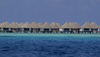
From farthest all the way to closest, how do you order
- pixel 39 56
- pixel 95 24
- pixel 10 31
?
pixel 10 31 → pixel 95 24 → pixel 39 56

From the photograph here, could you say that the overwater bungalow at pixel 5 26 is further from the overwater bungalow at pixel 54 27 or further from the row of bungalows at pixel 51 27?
the overwater bungalow at pixel 54 27

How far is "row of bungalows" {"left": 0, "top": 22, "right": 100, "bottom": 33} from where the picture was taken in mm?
50844

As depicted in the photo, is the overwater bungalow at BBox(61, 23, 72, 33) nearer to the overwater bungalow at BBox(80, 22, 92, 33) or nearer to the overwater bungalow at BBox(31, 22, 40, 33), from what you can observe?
the overwater bungalow at BBox(80, 22, 92, 33)

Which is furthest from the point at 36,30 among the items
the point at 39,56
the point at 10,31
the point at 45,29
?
the point at 39,56

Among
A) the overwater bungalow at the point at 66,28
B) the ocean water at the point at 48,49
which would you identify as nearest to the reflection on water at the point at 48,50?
the ocean water at the point at 48,49

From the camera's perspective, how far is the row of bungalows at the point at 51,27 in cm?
5084

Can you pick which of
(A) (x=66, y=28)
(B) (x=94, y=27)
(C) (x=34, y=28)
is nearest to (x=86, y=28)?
(B) (x=94, y=27)

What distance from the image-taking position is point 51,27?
51.1m

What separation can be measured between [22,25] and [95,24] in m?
14.2

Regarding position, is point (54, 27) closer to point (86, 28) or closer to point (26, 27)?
point (26, 27)

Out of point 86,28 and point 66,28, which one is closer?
point 86,28

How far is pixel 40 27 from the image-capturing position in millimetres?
51250

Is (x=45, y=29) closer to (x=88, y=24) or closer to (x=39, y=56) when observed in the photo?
(x=88, y=24)

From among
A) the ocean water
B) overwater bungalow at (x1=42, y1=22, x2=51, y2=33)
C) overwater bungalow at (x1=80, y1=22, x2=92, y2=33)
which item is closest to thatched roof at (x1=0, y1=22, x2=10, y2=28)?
overwater bungalow at (x1=42, y1=22, x2=51, y2=33)
